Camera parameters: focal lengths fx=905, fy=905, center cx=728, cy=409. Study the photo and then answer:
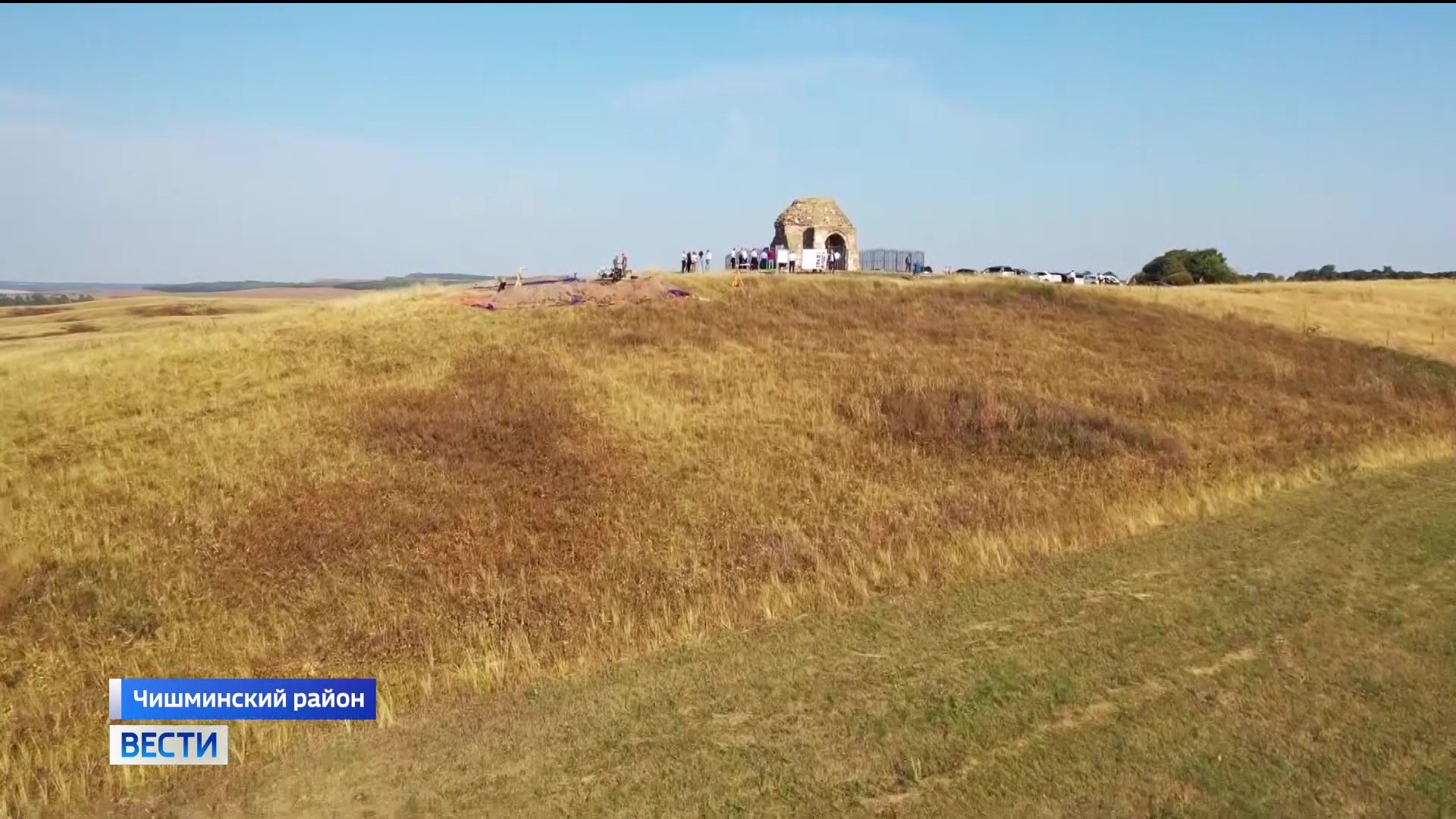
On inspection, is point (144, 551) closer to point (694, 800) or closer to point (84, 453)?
point (84, 453)

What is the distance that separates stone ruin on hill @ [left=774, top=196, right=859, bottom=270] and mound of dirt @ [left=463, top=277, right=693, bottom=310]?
47.6 ft

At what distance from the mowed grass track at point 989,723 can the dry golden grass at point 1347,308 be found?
26885mm

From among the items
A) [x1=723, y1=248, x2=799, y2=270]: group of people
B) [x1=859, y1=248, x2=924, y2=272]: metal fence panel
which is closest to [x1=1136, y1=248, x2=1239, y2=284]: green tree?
[x1=859, y1=248, x2=924, y2=272]: metal fence panel

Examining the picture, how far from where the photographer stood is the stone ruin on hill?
45.7m

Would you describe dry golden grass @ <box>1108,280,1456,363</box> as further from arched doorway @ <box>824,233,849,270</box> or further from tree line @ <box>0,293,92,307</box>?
tree line @ <box>0,293,92,307</box>

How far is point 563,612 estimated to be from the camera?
9547 millimetres

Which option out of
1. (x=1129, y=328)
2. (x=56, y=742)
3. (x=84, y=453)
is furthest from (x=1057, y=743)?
(x=1129, y=328)

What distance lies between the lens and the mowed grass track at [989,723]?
570 centimetres

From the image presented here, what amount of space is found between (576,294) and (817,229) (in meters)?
18.5

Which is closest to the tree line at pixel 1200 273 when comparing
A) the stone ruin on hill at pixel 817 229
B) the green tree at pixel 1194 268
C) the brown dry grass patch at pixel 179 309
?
the green tree at pixel 1194 268

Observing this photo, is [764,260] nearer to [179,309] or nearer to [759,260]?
[759,260]

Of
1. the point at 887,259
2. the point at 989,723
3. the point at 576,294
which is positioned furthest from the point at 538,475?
the point at 887,259

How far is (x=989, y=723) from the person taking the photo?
6535 millimetres

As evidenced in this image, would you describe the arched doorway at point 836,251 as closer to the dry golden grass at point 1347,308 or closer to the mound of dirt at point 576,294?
the dry golden grass at point 1347,308
